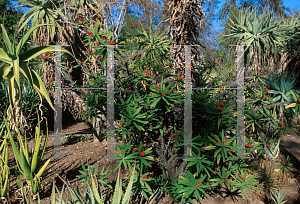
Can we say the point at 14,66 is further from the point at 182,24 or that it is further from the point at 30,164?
the point at 182,24

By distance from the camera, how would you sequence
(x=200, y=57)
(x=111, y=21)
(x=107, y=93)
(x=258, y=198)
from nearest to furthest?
(x=107, y=93), (x=258, y=198), (x=200, y=57), (x=111, y=21)

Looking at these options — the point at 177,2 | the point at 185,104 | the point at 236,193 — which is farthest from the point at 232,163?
the point at 177,2

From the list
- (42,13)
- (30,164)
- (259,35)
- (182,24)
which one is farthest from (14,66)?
(259,35)

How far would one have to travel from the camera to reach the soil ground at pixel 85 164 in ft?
8.51

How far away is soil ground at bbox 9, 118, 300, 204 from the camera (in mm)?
2594

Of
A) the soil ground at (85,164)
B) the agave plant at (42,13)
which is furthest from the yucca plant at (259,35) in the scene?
the agave plant at (42,13)

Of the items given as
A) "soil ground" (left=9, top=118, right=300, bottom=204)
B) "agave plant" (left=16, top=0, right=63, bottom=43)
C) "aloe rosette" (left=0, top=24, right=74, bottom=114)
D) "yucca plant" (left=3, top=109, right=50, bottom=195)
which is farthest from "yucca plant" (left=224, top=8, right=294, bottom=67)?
"agave plant" (left=16, top=0, right=63, bottom=43)

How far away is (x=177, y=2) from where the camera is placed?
283 centimetres

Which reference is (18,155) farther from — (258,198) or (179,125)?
(258,198)

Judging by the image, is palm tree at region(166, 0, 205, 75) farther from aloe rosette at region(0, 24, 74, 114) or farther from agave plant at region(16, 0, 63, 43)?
agave plant at region(16, 0, 63, 43)

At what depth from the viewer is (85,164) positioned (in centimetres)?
340

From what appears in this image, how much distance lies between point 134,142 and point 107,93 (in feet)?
2.29

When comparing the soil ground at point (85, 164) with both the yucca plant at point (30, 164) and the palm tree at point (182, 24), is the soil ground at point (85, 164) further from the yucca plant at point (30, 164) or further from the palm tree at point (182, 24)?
the palm tree at point (182, 24)

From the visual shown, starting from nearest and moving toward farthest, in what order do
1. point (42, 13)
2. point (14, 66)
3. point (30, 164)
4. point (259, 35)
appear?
point (14, 66) → point (30, 164) → point (259, 35) → point (42, 13)
